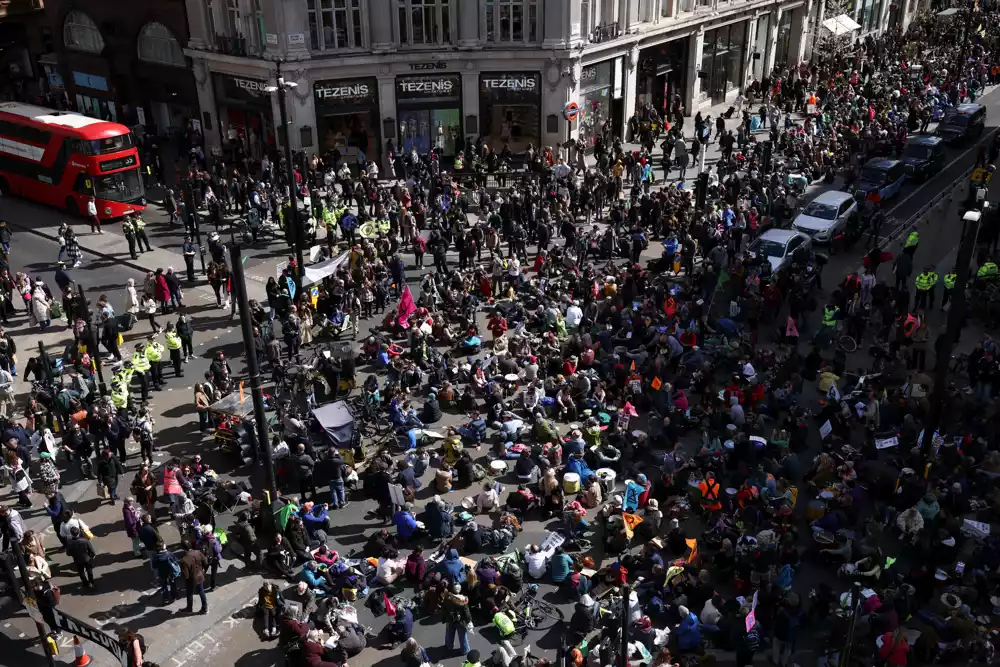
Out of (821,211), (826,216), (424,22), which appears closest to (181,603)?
(826,216)

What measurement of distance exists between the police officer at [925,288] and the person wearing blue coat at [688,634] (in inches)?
659

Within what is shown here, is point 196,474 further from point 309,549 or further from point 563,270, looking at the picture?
point 563,270

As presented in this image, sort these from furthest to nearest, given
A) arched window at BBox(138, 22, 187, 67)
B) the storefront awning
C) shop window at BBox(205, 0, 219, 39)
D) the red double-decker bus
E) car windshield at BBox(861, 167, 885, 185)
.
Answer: the storefront awning, arched window at BBox(138, 22, 187, 67), shop window at BBox(205, 0, 219, 39), car windshield at BBox(861, 167, 885, 185), the red double-decker bus

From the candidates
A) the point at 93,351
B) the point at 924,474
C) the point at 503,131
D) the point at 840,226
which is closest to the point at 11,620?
the point at 93,351

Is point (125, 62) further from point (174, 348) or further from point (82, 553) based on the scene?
point (82, 553)

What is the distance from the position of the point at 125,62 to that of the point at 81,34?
4403 millimetres

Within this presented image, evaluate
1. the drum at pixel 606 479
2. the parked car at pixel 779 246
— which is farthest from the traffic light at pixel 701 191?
the drum at pixel 606 479

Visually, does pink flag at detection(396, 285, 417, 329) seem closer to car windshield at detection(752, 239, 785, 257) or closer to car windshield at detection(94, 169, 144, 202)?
car windshield at detection(752, 239, 785, 257)

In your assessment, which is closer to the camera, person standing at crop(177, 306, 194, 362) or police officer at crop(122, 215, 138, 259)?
person standing at crop(177, 306, 194, 362)

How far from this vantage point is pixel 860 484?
2078 cm

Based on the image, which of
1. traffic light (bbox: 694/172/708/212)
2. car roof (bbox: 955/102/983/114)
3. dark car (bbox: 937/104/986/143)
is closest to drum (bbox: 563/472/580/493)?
traffic light (bbox: 694/172/708/212)

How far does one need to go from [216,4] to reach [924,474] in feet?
118

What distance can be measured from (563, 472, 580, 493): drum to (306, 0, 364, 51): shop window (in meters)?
27.0

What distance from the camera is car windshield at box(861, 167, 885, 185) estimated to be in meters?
39.2
